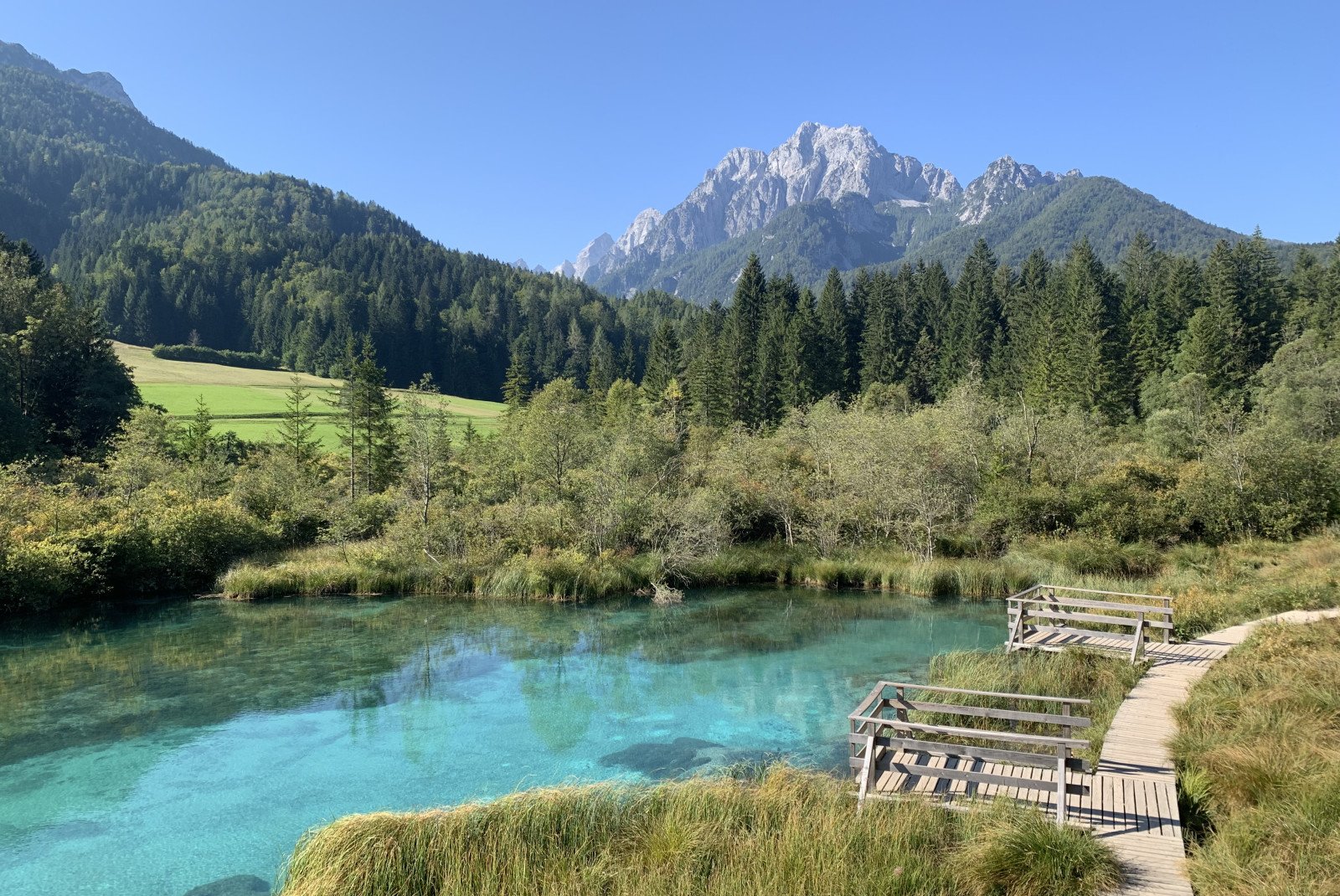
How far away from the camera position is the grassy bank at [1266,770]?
249 inches

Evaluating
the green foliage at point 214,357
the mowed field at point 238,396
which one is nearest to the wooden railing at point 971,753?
the mowed field at point 238,396

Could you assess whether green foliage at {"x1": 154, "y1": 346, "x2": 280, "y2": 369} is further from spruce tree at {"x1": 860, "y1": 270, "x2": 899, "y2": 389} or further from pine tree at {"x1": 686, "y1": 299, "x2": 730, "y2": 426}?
spruce tree at {"x1": 860, "y1": 270, "x2": 899, "y2": 389}

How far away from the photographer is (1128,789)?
27.9 ft

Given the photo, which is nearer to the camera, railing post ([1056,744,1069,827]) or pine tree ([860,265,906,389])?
railing post ([1056,744,1069,827])

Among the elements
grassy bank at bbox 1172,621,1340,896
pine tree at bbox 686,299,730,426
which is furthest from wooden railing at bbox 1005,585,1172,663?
pine tree at bbox 686,299,730,426

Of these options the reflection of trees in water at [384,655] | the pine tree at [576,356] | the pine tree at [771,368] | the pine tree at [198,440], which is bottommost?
the reflection of trees in water at [384,655]

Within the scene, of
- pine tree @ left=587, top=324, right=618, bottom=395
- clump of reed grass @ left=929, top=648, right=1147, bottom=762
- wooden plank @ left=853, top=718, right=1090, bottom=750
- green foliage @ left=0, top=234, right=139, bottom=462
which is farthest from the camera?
pine tree @ left=587, top=324, right=618, bottom=395

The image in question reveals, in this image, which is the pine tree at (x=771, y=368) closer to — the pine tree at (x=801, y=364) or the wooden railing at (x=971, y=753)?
the pine tree at (x=801, y=364)

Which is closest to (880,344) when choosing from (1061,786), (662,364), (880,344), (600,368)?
(880,344)

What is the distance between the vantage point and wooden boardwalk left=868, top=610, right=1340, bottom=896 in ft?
22.8

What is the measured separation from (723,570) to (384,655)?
14.9 meters

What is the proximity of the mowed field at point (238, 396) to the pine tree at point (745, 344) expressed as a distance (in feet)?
75.9

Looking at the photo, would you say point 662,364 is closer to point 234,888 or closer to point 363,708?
point 363,708

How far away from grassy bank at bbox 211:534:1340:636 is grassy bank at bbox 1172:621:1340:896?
13923 millimetres
